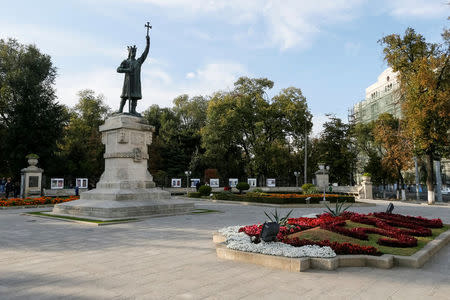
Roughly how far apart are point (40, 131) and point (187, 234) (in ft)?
102

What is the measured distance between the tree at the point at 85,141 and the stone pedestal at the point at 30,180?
967 centimetres

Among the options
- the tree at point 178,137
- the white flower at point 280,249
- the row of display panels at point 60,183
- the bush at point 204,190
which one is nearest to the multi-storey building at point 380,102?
the tree at point 178,137

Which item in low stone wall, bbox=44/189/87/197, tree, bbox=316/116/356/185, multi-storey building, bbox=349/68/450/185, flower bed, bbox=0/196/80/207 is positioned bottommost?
flower bed, bbox=0/196/80/207

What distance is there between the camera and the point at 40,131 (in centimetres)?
3403

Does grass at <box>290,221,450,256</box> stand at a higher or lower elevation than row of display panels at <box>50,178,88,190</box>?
lower

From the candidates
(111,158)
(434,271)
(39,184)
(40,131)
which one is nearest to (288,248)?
(434,271)

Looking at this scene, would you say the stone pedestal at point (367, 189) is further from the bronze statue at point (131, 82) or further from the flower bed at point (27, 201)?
the flower bed at point (27, 201)

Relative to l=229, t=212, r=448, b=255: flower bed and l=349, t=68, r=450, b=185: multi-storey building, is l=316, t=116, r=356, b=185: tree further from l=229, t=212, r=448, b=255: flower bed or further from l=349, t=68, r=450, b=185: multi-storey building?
l=229, t=212, r=448, b=255: flower bed

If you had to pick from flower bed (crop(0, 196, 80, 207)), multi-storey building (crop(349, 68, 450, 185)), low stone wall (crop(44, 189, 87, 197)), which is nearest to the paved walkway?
flower bed (crop(0, 196, 80, 207))

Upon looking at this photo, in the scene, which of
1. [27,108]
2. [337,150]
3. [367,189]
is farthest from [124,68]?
[337,150]

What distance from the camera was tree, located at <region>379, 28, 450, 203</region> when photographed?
2506 cm

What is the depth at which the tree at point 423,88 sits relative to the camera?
25.1 m

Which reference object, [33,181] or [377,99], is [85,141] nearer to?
[33,181]

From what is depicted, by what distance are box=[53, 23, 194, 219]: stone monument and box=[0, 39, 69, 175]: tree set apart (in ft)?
69.5
